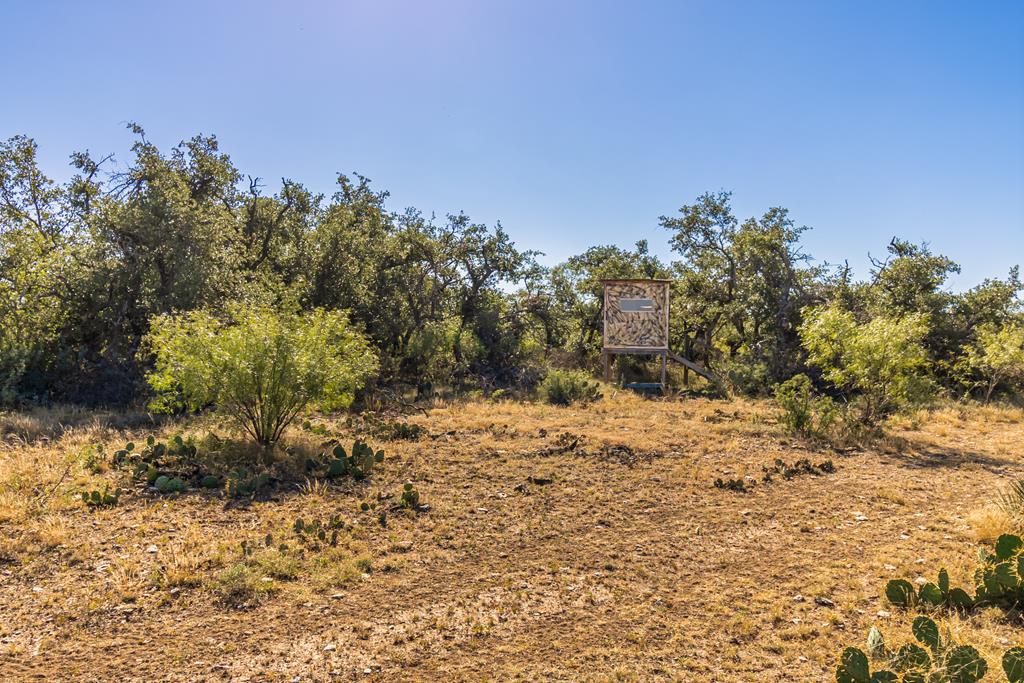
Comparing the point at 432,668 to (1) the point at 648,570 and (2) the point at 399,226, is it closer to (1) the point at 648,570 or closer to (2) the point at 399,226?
(1) the point at 648,570

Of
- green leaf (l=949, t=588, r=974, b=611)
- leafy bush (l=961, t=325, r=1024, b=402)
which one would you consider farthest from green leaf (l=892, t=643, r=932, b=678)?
leafy bush (l=961, t=325, r=1024, b=402)

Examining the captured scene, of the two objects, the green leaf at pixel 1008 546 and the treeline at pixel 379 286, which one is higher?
the treeline at pixel 379 286

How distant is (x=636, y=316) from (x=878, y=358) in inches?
291

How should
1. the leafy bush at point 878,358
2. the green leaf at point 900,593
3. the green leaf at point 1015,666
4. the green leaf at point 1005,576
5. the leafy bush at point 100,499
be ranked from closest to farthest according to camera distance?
1. the green leaf at point 1015,666
2. the green leaf at point 1005,576
3. the green leaf at point 900,593
4. the leafy bush at point 100,499
5. the leafy bush at point 878,358

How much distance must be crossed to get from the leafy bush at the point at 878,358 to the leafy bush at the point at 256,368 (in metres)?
8.22

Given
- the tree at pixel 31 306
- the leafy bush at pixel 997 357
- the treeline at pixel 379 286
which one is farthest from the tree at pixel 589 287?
the tree at pixel 31 306

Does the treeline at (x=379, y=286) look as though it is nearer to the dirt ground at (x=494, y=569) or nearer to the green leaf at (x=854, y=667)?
the dirt ground at (x=494, y=569)

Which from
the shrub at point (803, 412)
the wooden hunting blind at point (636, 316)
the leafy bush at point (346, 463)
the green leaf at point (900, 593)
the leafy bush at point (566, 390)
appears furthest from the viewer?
the wooden hunting blind at point (636, 316)

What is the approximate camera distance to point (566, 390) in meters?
13.7

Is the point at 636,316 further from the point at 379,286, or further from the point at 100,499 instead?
the point at 100,499

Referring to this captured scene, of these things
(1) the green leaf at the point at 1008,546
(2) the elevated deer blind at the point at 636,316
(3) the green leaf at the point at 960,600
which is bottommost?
(3) the green leaf at the point at 960,600

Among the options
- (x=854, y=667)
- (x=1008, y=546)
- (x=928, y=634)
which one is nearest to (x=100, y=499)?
(x=854, y=667)

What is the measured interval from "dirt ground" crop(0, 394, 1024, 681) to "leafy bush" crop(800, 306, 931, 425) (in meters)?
1.65

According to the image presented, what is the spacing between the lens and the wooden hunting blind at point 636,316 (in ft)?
54.3
